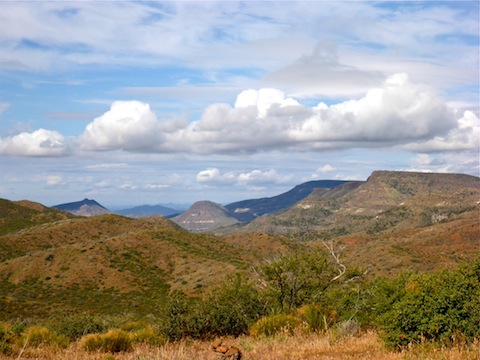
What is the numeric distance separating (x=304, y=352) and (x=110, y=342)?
584 cm

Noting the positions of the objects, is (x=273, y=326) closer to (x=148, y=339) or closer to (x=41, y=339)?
(x=148, y=339)

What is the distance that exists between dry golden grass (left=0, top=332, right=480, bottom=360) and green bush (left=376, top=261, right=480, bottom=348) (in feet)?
1.44

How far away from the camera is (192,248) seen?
8788 centimetres

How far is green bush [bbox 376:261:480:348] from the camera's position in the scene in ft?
34.9

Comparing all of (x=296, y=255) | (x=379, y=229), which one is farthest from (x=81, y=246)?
(x=379, y=229)

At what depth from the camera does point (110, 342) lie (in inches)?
524

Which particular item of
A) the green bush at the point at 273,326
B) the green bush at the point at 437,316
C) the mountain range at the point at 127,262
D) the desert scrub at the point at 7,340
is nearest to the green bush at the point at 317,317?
the green bush at the point at 273,326

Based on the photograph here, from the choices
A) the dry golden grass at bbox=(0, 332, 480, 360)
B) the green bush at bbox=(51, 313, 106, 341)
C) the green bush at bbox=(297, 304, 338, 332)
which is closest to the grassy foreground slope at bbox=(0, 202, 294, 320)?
the green bush at bbox=(51, 313, 106, 341)

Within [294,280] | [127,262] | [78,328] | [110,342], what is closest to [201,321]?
[110,342]

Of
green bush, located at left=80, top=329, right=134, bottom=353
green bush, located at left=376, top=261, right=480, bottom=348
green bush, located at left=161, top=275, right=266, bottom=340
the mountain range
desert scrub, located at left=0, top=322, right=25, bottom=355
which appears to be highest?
green bush, located at left=376, top=261, right=480, bottom=348

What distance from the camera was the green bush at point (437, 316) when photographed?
34.9 feet

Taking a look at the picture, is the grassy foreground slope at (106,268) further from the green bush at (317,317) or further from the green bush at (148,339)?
the green bush at (148,339)

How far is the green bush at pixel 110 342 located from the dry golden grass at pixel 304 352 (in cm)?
45

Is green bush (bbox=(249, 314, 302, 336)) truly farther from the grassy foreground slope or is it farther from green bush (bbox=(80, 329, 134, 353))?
the grassy foreground slope
